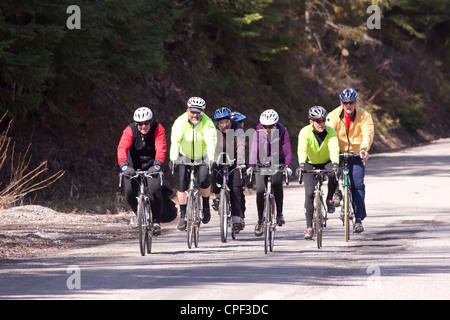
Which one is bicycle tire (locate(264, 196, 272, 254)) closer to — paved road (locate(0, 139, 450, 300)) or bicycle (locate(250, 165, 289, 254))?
bicycle (locate(250, 165, 289, 254))

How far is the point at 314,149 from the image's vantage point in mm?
12922

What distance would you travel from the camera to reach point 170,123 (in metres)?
26.7

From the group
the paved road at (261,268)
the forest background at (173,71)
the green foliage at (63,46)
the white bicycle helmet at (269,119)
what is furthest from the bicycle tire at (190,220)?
the green foliage at (63,46)

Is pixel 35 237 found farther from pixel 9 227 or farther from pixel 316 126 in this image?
pixel 316 126

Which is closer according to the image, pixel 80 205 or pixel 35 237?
pixel 35 237

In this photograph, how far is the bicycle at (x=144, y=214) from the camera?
1180cm

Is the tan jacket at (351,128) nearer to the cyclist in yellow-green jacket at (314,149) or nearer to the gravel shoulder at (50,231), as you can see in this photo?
the cyclist in yellow-green jacket at (314,149)

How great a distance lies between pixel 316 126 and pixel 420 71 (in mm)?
42761

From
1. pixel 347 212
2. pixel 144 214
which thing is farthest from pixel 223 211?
pixel 347 212

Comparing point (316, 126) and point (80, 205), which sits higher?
point (316, 126)

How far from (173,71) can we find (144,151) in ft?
57.5

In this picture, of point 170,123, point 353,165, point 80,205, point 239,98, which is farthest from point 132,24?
point 239,98

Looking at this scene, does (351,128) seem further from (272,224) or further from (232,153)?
(272,224)

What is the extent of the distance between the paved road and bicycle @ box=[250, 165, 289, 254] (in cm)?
25
